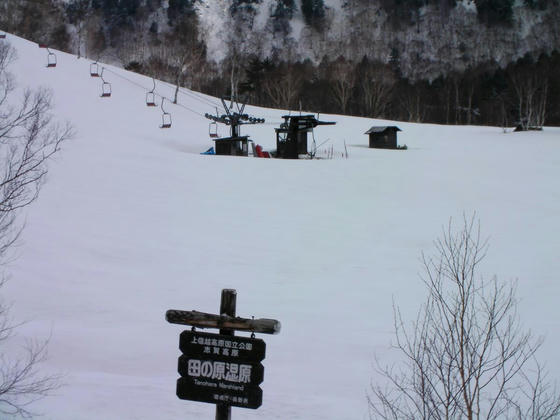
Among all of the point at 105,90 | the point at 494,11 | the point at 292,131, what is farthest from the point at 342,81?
the point at 494,11

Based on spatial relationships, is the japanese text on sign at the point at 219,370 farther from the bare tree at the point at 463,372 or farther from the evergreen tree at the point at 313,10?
the evergreen tree at the point at 313,10

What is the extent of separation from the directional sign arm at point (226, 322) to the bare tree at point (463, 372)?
123cm

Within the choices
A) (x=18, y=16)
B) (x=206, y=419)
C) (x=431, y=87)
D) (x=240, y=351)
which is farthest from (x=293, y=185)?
(x=18, y=16)

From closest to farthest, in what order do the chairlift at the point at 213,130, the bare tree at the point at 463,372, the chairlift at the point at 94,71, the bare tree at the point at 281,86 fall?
1. the bare tree at the point at 463,372
2. the chairlift at the point at 213,130
3. the chairlift at the point at 94,71
4. the bare tree at the point at 281,86

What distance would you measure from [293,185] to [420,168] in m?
8.23

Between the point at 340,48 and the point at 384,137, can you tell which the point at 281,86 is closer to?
the point at 384,137

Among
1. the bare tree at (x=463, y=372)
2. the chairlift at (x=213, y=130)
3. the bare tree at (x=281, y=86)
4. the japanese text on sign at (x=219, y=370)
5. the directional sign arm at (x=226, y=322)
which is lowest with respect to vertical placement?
the bare tree at (x=463, y=372)

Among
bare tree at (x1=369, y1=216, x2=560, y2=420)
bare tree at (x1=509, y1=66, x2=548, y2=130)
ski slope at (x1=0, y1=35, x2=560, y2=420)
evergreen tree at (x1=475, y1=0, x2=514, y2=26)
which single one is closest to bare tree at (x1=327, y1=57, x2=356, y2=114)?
bare tree at (x1=509, y1=66, x2=548, y2=130)

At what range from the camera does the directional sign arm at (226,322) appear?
15.1ft

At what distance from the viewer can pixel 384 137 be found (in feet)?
129

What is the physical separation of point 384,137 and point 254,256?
24864 mm

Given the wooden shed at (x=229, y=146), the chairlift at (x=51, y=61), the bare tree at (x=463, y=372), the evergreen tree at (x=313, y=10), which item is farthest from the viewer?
the evergreen tree at (x=313, y=10)

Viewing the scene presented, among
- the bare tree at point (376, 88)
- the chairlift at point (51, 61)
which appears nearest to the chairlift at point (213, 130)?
the chairlift at point (51, 61)

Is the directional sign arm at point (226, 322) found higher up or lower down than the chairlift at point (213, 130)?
lower down
